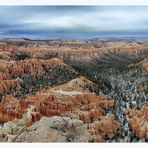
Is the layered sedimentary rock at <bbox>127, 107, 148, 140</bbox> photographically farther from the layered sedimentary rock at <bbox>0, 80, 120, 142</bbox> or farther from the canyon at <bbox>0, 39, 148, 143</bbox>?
the layered sedimentary rock at <bbox>0, 80, 120, 142</bbox>

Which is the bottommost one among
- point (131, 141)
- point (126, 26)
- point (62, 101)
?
point (131, 141)

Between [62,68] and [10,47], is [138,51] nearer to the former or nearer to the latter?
[62,68]

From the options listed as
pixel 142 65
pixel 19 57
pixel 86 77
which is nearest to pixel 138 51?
pixel 142 65

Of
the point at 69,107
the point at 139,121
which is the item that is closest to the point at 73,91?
the point at 69,107

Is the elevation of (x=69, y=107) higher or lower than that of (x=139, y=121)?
higher

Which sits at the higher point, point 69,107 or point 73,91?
point 73,91

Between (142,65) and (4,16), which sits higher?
(4,16)

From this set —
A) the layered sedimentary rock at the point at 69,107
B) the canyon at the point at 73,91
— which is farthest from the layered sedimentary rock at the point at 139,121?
the layered sedimentary rock at the point at 69,107

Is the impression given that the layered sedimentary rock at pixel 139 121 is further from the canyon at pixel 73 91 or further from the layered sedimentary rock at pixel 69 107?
the layered sedimentary rock at pixel 69 107

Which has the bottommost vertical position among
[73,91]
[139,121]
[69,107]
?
[139,121]

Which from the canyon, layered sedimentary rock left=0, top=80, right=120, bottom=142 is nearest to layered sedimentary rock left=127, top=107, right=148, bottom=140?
A: the canyon

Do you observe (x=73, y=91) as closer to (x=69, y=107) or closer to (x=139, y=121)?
(x=69, y=107)
